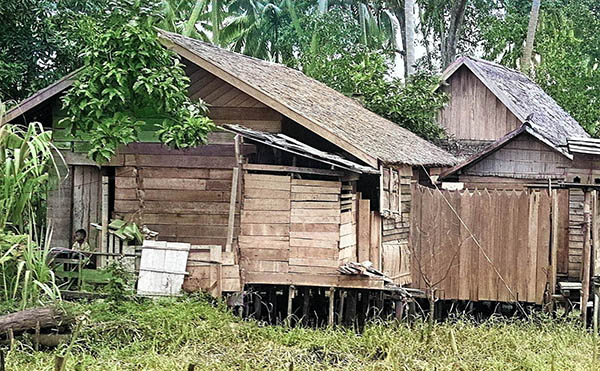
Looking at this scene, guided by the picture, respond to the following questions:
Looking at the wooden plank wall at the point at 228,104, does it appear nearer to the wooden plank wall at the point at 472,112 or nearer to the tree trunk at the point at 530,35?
the wooden plank wall at the point at 472,112

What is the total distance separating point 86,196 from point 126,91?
7.98 ft

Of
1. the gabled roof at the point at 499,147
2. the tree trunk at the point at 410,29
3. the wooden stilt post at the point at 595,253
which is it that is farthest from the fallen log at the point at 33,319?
the tree trunk at the point at 410,29

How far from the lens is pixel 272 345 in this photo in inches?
470

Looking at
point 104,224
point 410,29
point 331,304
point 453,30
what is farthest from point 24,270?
point 453,30

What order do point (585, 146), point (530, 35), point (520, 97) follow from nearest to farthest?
point (585, 146) < point (520, 97) < point (530, 35)

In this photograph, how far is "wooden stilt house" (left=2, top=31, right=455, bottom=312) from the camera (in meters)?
13.6

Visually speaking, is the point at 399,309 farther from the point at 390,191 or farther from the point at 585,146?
the point at 585,146

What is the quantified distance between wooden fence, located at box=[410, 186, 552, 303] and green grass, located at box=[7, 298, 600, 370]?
1.39m

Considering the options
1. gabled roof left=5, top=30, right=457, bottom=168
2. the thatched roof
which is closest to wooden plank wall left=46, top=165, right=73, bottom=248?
gabled roof left=5, top=30, right=457, bottom=168

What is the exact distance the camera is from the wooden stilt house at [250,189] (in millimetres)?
13625

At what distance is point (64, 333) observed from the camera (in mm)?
11242

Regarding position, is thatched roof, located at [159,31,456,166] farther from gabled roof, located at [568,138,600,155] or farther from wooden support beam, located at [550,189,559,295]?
gabled roof, located at [568,138,600,155]

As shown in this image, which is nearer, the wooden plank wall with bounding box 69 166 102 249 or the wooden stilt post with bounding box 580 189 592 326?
the wooden stilt post with bounding box 580 189 592 326

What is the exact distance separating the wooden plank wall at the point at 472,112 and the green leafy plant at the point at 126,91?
45.3 feet
